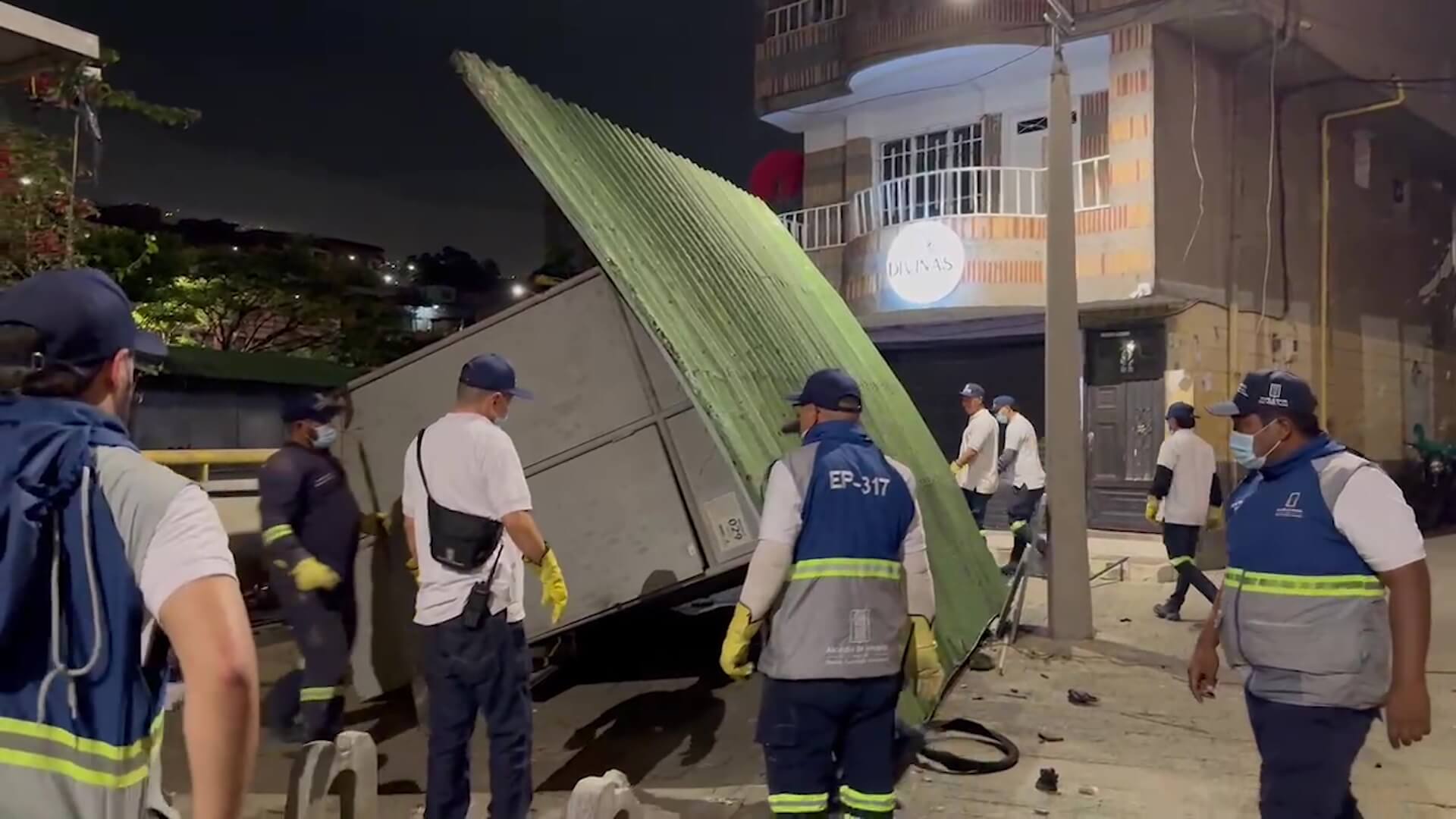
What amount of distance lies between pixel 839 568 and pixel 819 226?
45.1 ft

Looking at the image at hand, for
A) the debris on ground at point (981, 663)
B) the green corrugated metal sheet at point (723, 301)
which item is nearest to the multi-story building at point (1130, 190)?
the green corrugated metal sheet at point (723, 301)

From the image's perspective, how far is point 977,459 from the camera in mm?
9383

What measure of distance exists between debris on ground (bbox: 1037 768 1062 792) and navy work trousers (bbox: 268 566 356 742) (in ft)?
10.9

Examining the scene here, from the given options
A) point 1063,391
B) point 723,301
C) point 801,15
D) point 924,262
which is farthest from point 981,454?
point 801,15

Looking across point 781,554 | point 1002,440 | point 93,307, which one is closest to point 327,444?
point 781,554

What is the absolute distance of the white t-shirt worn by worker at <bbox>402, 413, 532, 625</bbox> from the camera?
400cm

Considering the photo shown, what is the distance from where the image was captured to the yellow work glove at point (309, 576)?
4625 millimetres

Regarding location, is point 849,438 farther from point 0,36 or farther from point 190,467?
point 190,467

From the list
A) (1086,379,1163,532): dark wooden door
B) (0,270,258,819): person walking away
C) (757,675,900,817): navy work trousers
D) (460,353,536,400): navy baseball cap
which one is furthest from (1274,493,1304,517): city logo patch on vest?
(1086,379,1163,532): dark wooden door

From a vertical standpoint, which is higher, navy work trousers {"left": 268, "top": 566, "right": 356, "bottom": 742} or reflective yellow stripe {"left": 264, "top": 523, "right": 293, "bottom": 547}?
reflective yellow stripe {"left": 264, "top": 523, "right": 293, "bottom": 547}

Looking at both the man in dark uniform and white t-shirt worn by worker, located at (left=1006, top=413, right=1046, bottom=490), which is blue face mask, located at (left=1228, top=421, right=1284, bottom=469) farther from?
white t-shirt worn by worker, located at (left=1006, top=413, right=1046, bottom=490)

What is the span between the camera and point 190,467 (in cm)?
841

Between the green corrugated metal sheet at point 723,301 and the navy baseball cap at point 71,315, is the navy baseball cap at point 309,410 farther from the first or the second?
the navy baseball cap at point 71,315

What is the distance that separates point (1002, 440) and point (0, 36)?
30.8 ft
